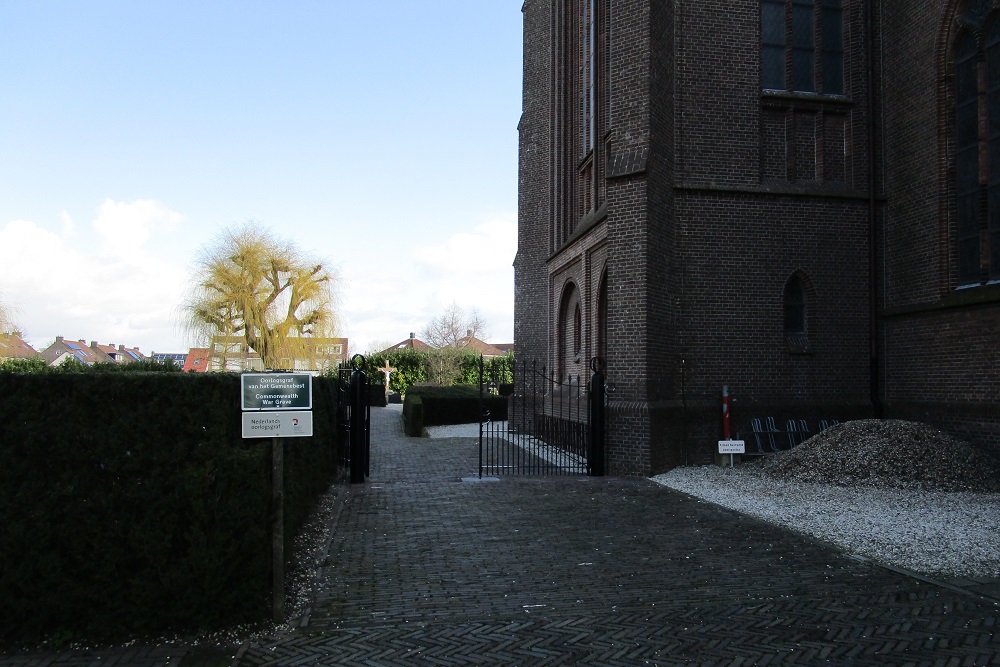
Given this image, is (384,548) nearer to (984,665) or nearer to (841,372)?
(984,665)

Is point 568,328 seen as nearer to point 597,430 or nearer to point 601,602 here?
point 597,430

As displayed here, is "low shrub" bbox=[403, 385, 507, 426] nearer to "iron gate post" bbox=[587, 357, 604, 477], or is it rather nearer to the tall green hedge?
"iron gate post" bbox=[587, 357, 604, 477]

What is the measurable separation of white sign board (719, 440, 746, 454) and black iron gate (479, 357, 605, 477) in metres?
2.28

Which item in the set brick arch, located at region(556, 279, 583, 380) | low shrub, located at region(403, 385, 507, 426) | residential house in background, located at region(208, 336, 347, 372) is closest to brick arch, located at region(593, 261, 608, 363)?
brick arch, located at region(556, 279, 583, 380)

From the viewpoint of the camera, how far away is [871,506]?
32.6 feet

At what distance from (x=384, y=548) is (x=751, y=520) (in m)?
4.38

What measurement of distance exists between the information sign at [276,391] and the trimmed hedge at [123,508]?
185 millimetres

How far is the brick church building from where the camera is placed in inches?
518

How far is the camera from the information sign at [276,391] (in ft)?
17.9

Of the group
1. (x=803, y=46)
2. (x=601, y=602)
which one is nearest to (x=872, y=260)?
(x=803, y=46)

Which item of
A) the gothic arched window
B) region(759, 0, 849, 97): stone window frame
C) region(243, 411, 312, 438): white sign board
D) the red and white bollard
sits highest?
Answer: region(759, 0, 849, 97): stone window frame

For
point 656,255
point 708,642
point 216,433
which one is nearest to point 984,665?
point 708,642

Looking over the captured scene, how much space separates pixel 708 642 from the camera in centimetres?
511

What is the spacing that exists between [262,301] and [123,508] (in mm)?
36306
